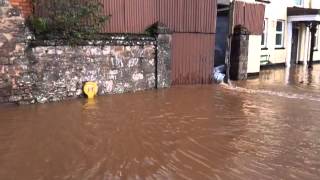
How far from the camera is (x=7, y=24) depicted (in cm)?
929

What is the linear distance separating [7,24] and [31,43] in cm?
73

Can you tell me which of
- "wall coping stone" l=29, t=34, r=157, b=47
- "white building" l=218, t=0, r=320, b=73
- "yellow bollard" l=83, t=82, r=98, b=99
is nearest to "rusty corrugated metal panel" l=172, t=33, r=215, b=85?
"wall coping stone" l=29, t=34, r=157, b=47

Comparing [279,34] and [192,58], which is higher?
[279,34]

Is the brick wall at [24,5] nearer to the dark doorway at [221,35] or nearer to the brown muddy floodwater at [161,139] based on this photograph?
the brown muddy floodwater at [161,139]

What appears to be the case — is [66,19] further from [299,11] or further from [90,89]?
[299,11]

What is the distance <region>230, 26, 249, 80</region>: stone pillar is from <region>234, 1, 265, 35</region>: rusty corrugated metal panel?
494mm

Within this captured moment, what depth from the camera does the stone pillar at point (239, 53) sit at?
1628cm

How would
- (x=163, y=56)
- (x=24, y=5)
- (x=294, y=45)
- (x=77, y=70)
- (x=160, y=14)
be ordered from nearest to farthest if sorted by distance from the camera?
(x=24, y=5) → (x=77, y=70) → (x=163, y=56) → (x=160, y=14) → (x=294, y=45)

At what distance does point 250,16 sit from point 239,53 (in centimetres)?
201

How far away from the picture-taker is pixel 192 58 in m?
14.1

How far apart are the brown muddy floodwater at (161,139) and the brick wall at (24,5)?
230 cm

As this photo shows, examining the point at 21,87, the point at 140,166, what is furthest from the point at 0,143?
the point at 21,87

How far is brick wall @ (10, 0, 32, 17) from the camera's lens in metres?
9.38

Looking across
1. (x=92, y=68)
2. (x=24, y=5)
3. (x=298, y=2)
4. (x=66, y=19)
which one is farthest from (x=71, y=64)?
(x=298, y=2)
